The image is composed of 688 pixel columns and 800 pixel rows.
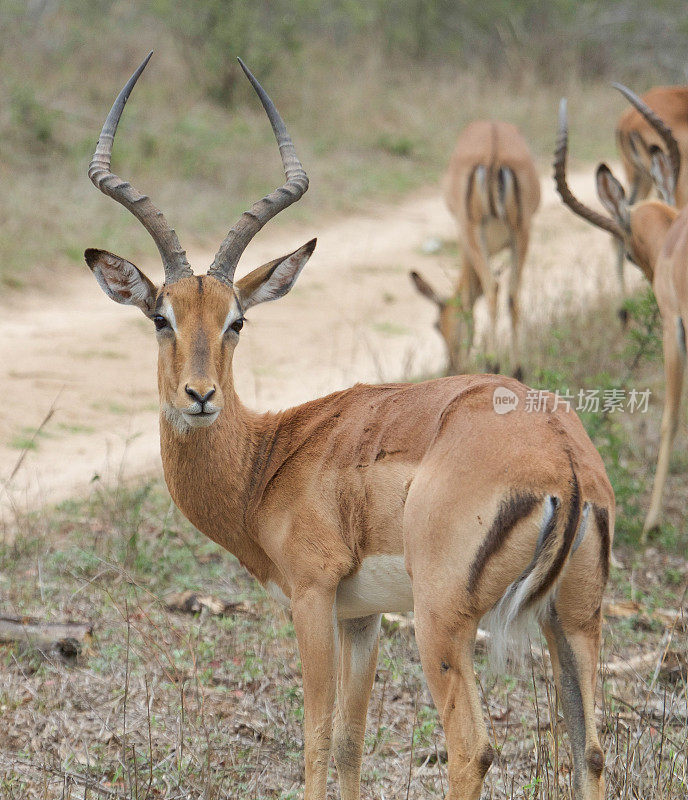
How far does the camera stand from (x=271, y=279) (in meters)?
4.04

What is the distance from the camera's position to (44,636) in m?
4.42

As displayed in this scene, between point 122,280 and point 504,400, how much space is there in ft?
5.01

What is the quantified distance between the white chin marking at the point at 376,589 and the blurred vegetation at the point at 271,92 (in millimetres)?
6796

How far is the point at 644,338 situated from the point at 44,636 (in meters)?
4.14

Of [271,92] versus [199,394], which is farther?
[271,92]

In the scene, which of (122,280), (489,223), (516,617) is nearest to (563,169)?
(489,223)

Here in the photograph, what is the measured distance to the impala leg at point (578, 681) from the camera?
296 cm

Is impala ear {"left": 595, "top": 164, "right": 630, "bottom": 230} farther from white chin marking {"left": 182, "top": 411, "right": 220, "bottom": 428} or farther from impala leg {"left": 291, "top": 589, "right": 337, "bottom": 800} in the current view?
impala leg {"left": 291, "top": 589, "right": 337, "bottom": 800}

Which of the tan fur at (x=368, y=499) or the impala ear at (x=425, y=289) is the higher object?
the impala ear at (x=425, y=289)

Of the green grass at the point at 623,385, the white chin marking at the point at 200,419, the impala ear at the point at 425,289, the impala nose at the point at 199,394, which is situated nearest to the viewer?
the impala nose at the point at 199,394

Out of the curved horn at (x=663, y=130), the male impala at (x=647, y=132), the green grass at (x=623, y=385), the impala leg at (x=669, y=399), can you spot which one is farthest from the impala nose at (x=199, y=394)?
the male impala at (x=647, y=132)

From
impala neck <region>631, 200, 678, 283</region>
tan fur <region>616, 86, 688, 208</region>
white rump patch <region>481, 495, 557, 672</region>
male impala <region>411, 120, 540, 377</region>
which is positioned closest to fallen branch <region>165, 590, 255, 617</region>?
white rump patch <region>481, 495, 557, 672</region>

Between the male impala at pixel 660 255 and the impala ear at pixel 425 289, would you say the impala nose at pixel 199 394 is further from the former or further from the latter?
the impala ear at pixel 425 289

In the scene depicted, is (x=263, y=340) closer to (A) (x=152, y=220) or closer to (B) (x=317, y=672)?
(A) (x=152, y=220)
